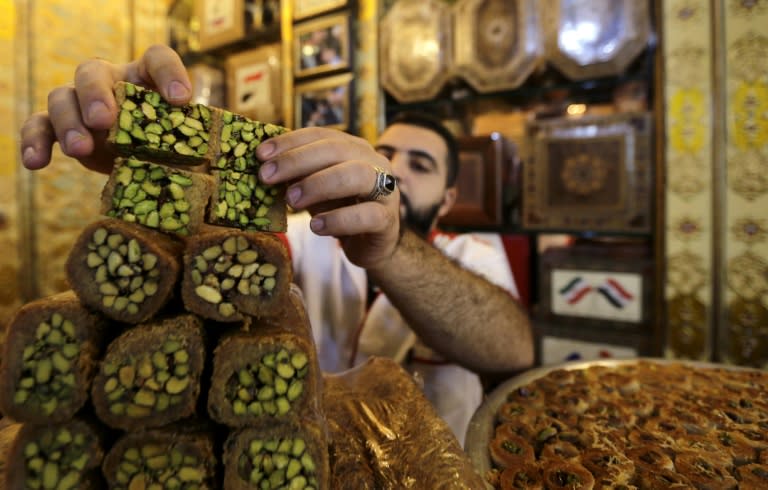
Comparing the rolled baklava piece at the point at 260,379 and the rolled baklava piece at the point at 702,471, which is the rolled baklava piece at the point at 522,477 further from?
the rolled baklava piece at the point at 260,379

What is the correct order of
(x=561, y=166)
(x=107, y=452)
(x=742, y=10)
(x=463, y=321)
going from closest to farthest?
1. (x=107, y=452)
2. (x=463, y=321)
3. (x=742, y=10)
4. (x=561, y=166)

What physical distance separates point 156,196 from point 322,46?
279cm

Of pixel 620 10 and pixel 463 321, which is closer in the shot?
pixel 463 321

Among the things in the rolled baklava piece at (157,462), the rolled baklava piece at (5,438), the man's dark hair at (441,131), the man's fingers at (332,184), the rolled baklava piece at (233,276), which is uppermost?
the man's dark hair at (441,131)

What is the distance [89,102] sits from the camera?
68 centimetres

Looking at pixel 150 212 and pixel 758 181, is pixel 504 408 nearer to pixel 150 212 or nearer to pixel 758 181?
pixel 150 212

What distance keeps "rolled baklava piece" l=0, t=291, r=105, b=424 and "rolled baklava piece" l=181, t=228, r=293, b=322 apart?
14 cm

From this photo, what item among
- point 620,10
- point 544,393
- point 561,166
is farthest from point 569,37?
point 544,393

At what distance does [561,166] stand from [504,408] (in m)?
1.67

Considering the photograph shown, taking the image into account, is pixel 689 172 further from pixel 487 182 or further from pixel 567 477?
pixel 567 477

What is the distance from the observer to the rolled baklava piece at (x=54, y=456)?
1.88 ft

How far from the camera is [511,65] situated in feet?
8.17

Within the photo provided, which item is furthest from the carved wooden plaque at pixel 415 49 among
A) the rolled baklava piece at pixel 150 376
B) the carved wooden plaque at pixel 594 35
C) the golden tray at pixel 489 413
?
the rolled baklava piece at pixel 150 376

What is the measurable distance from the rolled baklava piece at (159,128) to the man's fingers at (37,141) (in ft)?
0.76
